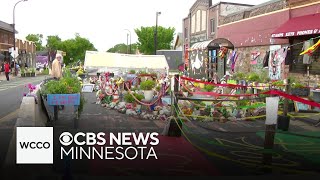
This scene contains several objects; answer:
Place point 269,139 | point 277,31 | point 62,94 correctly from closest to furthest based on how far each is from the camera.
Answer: point 269,139 < point 62,94 < point 277,31

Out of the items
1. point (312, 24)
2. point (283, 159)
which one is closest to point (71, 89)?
point (283, 159)

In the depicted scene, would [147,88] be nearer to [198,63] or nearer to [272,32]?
[272,32]

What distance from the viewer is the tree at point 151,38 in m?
80.4

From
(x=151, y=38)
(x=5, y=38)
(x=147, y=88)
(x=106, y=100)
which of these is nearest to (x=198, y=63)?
(x=147, y=88)

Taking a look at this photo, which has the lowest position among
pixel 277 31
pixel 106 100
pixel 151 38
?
→ pixel 106 100

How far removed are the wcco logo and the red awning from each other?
527 inches

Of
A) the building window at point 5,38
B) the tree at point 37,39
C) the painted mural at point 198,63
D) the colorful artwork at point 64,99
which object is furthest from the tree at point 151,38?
the colorful artwork at point 64,99

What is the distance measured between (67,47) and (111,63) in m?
67.7

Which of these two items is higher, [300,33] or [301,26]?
[301,26]

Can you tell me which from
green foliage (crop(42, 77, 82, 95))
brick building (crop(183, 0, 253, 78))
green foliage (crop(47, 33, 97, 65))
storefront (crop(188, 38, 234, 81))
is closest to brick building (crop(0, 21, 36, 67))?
green foliage (crop(47, 33, 97, 65))

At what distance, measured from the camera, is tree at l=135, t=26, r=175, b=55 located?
264 ft

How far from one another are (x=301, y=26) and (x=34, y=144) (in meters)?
15.4

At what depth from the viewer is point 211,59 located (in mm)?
26250

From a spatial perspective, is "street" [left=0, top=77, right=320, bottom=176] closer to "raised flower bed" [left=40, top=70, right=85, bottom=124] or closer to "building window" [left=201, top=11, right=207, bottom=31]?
"raised flower bed" [left=40, top=70, right=85, bottom=124]
